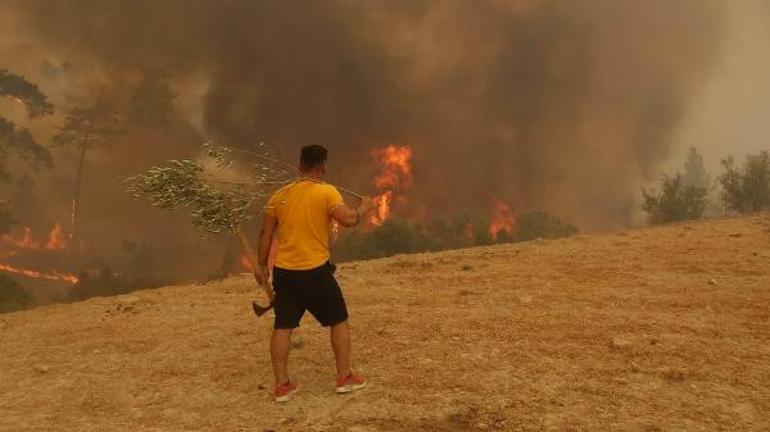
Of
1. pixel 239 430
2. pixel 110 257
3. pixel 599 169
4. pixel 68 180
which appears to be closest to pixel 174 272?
pixel 110 257

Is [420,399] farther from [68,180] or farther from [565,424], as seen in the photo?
[68,180]

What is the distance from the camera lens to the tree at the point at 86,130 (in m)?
40.6

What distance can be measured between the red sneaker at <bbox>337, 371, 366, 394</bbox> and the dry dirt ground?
8 centimetres

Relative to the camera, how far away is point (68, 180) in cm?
4322

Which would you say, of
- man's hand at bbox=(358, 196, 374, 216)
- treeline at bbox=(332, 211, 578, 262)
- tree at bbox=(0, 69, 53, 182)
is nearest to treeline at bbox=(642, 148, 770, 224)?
treeline at bbox=(332, 211, 578, 262)

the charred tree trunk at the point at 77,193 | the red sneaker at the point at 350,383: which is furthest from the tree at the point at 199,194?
the charred tree trunk at the point at 77,193

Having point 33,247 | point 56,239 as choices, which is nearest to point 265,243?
point 33,247

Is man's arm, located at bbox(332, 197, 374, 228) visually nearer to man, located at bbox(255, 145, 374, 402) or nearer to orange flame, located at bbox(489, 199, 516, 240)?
man, located at bbox(255, 145, 374, 402)

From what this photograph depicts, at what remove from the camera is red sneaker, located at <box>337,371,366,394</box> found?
528 centimetres

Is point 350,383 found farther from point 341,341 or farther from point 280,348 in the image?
point 280,348

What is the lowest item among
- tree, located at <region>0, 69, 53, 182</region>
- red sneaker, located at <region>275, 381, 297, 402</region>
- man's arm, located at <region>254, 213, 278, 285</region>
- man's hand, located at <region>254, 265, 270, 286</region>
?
red sneaker, located at <region>275, 381, 297, 402</region>

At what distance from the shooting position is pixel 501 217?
35.6m

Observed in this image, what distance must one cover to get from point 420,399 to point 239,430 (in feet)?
4.80

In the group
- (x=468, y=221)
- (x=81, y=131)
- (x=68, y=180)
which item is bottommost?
(x=468, y=221)
